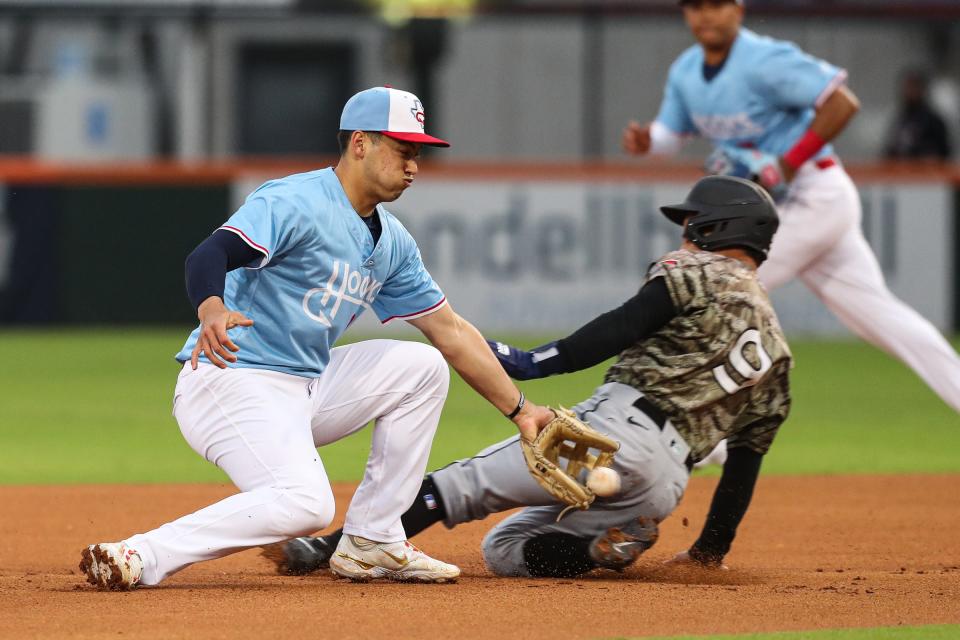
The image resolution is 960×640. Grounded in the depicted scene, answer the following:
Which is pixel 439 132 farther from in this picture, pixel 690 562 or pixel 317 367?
pixel 317 367

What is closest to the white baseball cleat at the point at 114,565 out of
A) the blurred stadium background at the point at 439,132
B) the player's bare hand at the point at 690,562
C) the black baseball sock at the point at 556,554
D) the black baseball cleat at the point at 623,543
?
the black baseball sock at the point at 556,554

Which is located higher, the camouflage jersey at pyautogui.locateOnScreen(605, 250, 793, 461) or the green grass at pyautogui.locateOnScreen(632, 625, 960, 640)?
the camouflage jersey at pyautogui.locateOnScreen(605, 250, 793, 461)

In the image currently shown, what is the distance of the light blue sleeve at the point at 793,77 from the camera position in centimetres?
773

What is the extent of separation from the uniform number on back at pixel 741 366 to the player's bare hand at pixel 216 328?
5.03 ft

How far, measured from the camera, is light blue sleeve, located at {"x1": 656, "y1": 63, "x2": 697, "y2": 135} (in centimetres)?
816

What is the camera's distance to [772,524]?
6648 mm

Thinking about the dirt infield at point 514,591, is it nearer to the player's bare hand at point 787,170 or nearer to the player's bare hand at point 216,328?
the player's bare hand at point 216,328

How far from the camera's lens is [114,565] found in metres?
4.66

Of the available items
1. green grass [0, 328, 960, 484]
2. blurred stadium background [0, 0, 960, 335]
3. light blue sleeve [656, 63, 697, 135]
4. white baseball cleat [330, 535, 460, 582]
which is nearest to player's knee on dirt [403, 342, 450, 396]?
white baseball cleat [330, 535, 460, 582]

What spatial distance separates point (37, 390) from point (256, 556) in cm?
629

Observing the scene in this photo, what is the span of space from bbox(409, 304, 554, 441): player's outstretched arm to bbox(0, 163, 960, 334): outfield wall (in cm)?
1047

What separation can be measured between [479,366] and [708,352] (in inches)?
28.5

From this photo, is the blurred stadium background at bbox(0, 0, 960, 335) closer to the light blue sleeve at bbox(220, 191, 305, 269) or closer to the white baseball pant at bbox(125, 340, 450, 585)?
the white baseball pant at bbox(125, 340, 450, 585)

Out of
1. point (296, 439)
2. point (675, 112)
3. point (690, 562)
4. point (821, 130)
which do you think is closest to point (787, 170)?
point (821, 130)
